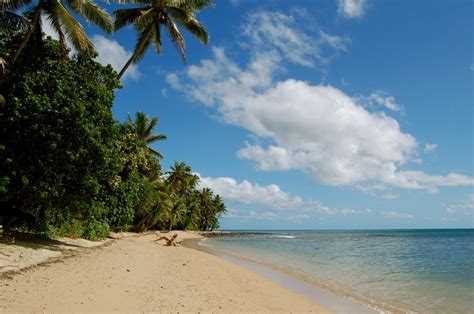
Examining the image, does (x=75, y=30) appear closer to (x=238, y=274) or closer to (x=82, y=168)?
(x=82, y=168)

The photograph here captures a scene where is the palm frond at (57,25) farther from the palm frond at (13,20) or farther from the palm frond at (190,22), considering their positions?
the palm frond at (190,22)

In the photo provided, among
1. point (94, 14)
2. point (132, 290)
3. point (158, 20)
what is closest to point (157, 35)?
point (158, 20)

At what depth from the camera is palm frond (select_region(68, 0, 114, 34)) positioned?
15469mm

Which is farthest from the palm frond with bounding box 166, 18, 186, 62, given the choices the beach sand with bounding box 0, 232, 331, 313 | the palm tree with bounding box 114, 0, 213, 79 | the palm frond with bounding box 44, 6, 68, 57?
the beach sand with bounding box 0, 232, 331, 313

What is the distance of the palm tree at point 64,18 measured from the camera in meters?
14.0

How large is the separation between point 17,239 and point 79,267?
193 inches

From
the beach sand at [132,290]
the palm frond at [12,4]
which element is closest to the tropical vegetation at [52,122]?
the palm frond at [12,4]

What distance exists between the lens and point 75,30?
14594 millimetres

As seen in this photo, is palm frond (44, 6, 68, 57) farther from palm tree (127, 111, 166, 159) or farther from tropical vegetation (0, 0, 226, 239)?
palm tree (127, 111, 166, 159)

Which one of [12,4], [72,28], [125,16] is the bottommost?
[72,28]

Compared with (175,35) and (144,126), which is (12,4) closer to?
(175,35)

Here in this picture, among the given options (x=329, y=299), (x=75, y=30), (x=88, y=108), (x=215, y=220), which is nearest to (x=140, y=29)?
(x=75, y=30)

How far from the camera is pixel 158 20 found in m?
20.1

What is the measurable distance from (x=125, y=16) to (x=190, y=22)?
3530 millimetres
